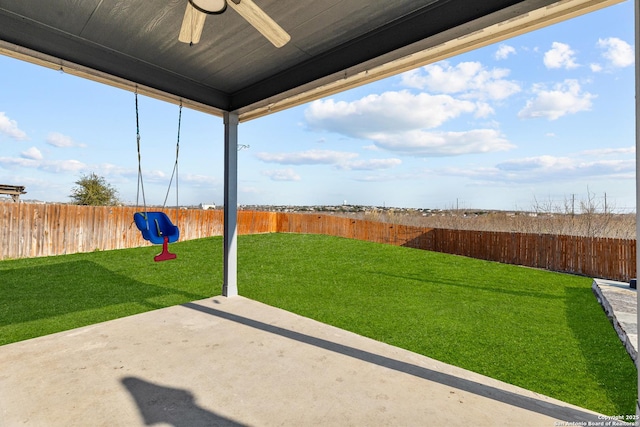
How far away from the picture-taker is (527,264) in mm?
8242

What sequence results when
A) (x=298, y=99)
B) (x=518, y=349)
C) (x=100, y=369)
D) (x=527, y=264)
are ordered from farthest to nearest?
(x=527, y=264) < (x=298, y=99) < (x=518, y=349) < (x=100, y=369)

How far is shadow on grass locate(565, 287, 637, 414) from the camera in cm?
209

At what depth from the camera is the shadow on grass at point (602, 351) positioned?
6.87ft

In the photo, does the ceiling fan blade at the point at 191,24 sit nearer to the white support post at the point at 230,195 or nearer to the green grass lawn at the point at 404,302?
the white support post at the point at 230,195

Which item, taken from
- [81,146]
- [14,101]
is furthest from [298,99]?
[14,101]

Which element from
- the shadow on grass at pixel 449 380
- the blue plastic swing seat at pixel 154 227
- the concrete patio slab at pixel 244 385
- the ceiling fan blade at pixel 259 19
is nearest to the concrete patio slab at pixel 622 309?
the shadow on grass at pixel 449 380

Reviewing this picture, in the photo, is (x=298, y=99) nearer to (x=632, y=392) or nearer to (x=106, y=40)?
(x=106, y=40)

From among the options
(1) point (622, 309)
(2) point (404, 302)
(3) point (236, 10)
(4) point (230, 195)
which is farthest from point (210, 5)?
(1) point (622, 309)

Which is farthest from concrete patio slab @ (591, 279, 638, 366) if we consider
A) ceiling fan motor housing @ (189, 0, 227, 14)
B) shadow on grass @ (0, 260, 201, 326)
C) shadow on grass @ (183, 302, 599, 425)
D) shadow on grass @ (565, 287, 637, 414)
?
shadow on grass @ (0, 260, 201, 326)

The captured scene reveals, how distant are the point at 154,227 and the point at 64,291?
2.76m

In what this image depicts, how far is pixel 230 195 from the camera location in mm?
3896

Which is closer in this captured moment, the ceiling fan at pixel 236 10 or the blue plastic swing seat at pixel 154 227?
the ceiling fan at pixel 236 10

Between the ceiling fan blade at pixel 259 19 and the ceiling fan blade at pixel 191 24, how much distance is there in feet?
0.72

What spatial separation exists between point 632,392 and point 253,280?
15.4 feet
